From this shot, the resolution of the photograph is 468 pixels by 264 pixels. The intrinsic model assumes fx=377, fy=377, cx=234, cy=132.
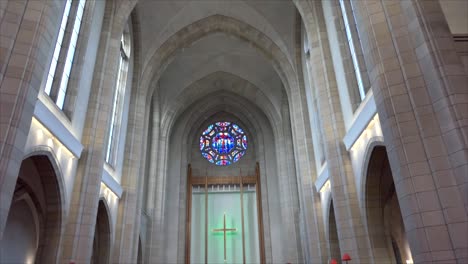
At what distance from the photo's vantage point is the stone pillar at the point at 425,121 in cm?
586

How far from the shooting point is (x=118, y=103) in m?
15.7

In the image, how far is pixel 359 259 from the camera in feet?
33.7

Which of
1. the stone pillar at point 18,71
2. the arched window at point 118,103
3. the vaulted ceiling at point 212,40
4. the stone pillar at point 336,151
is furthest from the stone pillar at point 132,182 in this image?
the stone pillar at point 18,71

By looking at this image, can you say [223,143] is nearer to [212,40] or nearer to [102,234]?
[212,40]

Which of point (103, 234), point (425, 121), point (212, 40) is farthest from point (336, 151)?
point (212, 40)

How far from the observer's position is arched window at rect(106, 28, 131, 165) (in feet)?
48.9

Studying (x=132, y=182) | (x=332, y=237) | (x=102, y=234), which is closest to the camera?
(x=102, y=234)

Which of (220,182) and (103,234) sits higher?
(220,182)

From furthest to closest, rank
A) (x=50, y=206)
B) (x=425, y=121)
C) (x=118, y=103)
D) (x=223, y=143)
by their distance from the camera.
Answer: (x=223, y=143) < (x=118, y=103) < (x=50, y=206) < (x=425, y=121)

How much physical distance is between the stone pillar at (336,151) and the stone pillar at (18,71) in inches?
338

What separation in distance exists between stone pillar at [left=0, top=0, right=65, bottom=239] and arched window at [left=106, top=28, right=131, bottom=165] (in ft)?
24.5

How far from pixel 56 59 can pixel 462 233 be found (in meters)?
10.5

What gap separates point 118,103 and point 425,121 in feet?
40.5

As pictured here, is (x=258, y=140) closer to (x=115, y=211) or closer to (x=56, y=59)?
(x=115, y=211)
